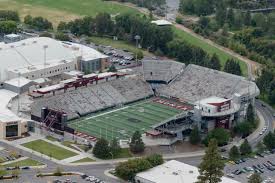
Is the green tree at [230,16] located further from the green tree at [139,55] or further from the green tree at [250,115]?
the green tree at [250,115]

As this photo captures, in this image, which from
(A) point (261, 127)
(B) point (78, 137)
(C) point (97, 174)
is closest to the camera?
(C) point (97, 174)

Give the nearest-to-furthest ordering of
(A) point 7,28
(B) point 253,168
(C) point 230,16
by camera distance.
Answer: (B) point 253,168 < (A) point 7,28 < (C) point 230,16

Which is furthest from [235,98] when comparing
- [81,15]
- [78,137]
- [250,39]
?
[81,15]

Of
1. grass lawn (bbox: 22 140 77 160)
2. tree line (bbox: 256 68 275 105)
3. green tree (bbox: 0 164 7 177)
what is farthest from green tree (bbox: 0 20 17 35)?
green tree (bbox: 0 164 7 177)

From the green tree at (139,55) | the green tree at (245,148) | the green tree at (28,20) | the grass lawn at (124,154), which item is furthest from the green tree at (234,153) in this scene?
the green tree at (28,20)

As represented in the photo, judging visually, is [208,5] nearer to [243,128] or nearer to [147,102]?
[147,102]

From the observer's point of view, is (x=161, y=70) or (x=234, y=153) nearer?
(x=234, y=153)

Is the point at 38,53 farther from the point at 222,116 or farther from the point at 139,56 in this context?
the point at 222,116

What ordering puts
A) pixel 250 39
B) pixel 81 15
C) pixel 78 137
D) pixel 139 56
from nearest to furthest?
pixel 78 137 < pixel 139 56 < pixel 250 39 < pixel 81 15

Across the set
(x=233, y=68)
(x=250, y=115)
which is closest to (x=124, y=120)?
(x=250, y=115)
